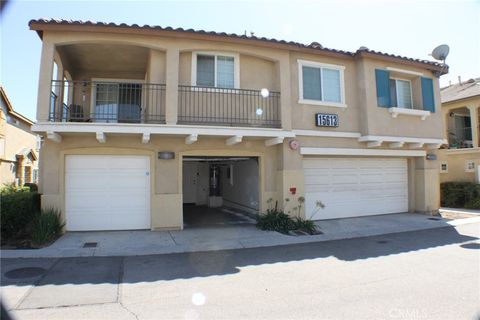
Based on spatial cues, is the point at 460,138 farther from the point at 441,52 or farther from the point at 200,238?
the point at 200,238

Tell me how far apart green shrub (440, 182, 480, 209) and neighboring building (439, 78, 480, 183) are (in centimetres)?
125

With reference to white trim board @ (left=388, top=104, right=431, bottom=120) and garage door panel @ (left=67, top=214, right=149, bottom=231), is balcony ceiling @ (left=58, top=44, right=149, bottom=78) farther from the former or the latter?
white trim board @ (left=388, top=104, right=431, bottom=120)

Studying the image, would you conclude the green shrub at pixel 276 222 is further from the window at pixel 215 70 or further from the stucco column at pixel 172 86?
the window at pixel 215 70

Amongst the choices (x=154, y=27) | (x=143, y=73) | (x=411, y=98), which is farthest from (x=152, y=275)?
(x=411, y=98)

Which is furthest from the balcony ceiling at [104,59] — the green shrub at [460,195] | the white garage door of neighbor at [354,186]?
the green shrub at [460,195]

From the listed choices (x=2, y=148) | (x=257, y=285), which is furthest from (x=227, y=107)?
(x=2, y=148)

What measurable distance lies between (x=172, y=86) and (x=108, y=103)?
4.17 metres

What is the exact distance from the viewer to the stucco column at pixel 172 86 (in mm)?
9250

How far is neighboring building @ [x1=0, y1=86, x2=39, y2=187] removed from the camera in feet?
59.5

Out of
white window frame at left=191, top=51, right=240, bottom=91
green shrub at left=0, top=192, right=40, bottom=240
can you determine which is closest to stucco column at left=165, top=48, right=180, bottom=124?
white window frame at left=191, top=51, right=240, bottom=91

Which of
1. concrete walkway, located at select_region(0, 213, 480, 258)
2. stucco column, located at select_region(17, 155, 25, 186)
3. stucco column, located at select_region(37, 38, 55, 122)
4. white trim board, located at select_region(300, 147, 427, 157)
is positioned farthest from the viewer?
stucco column, located at select_region(17, 155, 25, 186)

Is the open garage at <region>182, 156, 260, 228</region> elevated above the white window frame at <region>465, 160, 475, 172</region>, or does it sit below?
below

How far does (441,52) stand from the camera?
13.0 m

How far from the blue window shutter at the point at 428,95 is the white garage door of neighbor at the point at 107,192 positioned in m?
10.7
